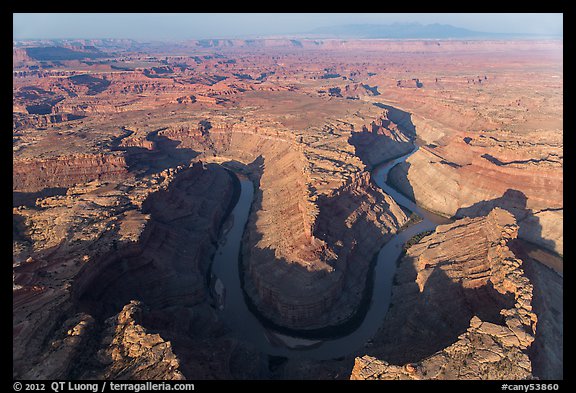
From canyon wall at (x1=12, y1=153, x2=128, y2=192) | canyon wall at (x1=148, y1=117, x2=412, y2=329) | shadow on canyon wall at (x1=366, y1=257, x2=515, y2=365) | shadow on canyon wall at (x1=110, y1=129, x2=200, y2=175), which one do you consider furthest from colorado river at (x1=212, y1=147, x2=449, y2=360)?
canyon wall at (x1=12, y1=153, x2=128, y2=192)

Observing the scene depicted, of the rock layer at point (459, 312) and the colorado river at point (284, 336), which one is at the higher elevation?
the rock layer at point (459, 312)

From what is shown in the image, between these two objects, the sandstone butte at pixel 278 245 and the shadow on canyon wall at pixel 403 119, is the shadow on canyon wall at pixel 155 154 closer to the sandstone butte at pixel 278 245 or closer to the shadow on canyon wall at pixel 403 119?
the sandstone butte at pixel 278 245

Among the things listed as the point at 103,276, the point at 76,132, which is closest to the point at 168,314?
the point at 103,276

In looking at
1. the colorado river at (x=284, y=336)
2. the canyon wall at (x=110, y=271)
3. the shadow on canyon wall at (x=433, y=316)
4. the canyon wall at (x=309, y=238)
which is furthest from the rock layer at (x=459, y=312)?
the canyon wall at (x=110, y=271)

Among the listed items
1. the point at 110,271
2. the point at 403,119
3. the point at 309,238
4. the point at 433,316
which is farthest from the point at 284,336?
the point at 403,119

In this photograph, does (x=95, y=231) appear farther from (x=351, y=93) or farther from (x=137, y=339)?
(x=351, y=93)

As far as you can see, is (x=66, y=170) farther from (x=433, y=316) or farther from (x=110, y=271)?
(x=433, y=316)
